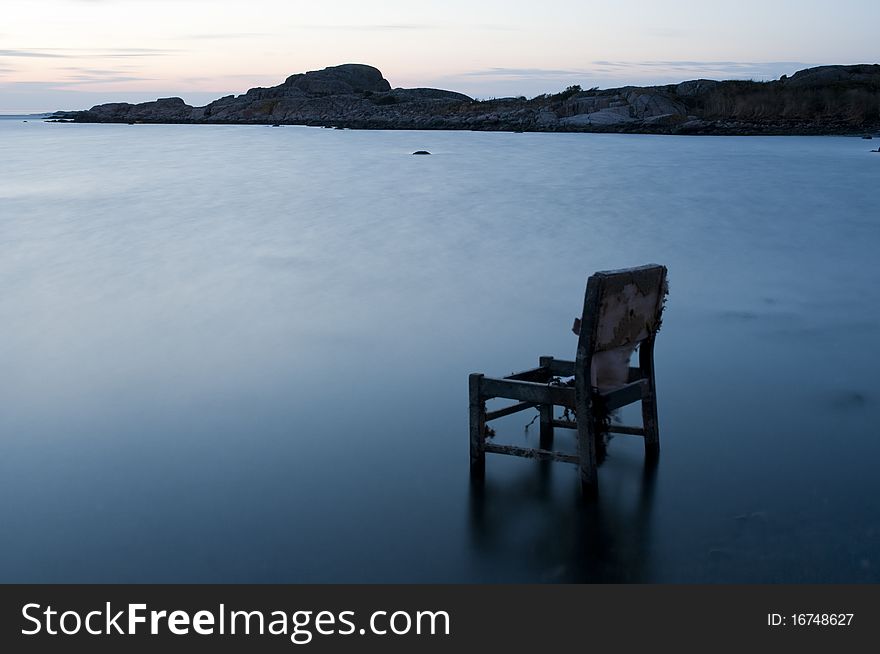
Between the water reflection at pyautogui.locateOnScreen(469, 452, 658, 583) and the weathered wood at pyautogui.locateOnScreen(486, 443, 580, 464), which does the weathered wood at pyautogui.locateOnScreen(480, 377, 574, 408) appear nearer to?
the weathered wood at pyautogui.locateOnScreen(486, 443, 580, 464)

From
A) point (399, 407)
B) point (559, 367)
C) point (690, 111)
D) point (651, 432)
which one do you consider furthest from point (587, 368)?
point (690, 111)

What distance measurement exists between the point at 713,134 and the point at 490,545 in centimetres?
6698

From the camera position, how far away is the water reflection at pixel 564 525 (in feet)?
15.9

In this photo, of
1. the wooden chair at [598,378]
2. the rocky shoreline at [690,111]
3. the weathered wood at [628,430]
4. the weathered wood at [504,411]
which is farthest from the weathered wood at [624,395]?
the rocky shoreline at [690,111]

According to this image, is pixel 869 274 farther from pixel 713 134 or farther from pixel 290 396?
pixel 713 134

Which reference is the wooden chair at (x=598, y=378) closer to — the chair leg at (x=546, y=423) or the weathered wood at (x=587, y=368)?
the weathered wood at (x=587, y=368)

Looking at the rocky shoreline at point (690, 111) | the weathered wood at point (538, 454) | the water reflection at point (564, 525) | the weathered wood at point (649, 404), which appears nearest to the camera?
the water reflection at point (564, 525)

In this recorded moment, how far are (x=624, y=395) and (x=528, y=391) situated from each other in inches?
22.1

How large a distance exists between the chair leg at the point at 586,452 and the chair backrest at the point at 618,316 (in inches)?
10.0

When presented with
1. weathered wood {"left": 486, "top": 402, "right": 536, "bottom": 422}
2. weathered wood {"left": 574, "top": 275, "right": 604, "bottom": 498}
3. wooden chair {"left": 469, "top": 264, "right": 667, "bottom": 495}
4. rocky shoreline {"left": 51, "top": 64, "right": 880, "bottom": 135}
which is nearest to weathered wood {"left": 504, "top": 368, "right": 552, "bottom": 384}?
wooden chair {"left": 469, "top": 264, "right": 667, "bottom": 495}

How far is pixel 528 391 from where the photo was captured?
5562mm

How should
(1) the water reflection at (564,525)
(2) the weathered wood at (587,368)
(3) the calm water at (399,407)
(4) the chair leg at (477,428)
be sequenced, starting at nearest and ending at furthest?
(1) the water reflection at (564,525) < (3) the calm water at (399,407) < (2) the weathered wood at (587,368) < (4) the chair leg at (477,428)

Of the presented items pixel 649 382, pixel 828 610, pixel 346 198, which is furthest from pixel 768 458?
pixel 346 198

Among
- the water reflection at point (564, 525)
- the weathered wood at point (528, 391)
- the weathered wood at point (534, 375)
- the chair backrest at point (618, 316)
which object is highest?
the chair backrest at point (618, 316)
